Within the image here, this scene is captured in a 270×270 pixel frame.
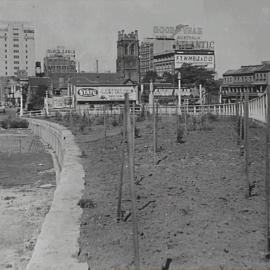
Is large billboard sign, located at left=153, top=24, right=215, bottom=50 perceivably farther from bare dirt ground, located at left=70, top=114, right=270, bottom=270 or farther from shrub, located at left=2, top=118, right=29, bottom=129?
bare dirt ground, located at left=70, top=114, right=270, bottom=270

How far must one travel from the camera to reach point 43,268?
561 cm

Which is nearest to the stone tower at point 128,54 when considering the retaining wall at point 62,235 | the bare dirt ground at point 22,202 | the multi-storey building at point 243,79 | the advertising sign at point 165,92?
the multi-storey building at point 243,79

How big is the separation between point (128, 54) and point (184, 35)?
148 feet

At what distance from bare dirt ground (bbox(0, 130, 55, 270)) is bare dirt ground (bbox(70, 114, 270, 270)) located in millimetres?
1177

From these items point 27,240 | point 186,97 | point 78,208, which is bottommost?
point 27,240

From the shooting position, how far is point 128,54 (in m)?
152

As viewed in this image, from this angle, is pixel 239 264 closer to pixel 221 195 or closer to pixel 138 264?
pixel 138 264

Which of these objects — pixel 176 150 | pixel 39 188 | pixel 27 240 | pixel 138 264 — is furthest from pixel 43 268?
pixel 39 188

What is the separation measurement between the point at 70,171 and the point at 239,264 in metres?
8.15

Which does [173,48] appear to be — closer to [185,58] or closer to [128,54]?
[185,58]

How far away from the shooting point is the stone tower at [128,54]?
150 meters

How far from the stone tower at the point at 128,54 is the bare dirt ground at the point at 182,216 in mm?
138468

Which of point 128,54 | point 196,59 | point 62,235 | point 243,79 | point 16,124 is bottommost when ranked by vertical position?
point 62,235

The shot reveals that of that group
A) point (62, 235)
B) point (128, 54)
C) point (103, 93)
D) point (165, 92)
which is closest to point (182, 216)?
point (62, 235)
